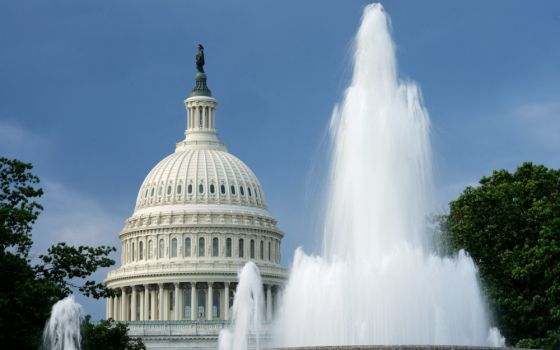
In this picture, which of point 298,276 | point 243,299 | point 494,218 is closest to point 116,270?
point 243,299

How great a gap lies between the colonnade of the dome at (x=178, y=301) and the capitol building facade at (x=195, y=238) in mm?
122

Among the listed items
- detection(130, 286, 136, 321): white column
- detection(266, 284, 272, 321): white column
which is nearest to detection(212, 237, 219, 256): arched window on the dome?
detection(266, 284, 272, 321): white column

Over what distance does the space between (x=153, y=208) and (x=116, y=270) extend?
919 centimetres

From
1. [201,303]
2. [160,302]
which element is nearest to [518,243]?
[201,303]

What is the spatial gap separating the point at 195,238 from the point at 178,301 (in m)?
9.06

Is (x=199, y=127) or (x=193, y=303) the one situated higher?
(x=199, y=127)

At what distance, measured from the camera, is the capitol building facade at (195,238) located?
186 m

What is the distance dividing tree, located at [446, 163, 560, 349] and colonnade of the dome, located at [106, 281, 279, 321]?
9782 centimetres

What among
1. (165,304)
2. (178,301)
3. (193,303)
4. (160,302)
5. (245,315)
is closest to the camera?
(245,315)

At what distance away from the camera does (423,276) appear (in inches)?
2196

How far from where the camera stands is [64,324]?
6681cm

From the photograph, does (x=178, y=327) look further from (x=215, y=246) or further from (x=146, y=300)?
(x=215, y=246)

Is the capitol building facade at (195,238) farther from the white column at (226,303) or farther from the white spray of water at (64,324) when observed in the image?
the white spray of water at (64,324)

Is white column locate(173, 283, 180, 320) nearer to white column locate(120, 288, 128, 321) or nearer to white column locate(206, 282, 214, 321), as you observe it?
white column locate(206, 282, 214, 321)
